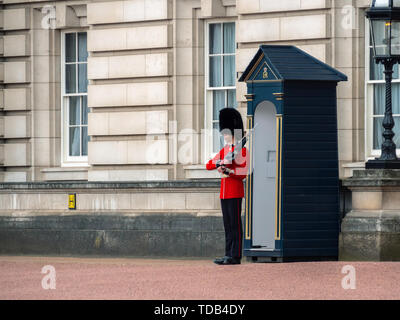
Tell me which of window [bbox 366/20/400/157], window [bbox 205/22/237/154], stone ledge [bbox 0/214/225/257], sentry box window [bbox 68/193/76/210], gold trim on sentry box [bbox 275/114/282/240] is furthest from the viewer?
window [bbox 205/22/237/154]

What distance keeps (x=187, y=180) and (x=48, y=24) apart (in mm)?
4054

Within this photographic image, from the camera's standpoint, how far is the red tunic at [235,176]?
546 inches

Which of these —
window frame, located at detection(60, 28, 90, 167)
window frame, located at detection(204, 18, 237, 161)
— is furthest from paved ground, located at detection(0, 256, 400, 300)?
window frame, located at detection(60, 28, 90, 167)

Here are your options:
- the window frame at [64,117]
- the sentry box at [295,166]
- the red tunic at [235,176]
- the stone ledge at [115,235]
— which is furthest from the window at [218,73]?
the red tunic at [235,176]

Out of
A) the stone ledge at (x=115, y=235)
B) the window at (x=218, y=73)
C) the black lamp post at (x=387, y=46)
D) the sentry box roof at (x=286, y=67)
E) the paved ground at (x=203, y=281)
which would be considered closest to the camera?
the paved ground at (x=203, y=281)

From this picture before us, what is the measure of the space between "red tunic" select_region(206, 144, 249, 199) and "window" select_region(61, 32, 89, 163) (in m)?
5.58

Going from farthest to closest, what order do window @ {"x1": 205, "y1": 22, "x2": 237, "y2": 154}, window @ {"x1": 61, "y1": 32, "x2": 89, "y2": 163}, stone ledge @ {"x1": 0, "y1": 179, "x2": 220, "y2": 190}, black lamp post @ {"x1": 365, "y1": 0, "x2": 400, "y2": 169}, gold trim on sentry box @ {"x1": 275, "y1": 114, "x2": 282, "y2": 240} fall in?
window @ {"x1": 61, "y1": 32, "x2": 89, "y2": 163}
window @ {"x1": 205, "y1": 22, "x2": 237, "y2": 154}
stone ledge @ {"x1": 0, "y1": 179, "x2": 220, "y2": 190}
black lamp post @ {"x1": 365, "y1": 0, "x2": 400, "y2": 169}
gold trim on sentry box @ {"x1": 275, "y1": 114, "x2": 282, "y2": 240}

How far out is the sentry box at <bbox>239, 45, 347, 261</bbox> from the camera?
45.4 feet

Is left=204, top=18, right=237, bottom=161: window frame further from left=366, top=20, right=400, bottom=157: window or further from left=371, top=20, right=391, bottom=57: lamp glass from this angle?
left=371, top=20, right=391, bottom=57: lamp glass

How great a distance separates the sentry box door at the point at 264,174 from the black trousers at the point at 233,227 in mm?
300

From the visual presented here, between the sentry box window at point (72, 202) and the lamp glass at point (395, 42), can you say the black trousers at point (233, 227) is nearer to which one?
the lamp glass at point (395, 42)

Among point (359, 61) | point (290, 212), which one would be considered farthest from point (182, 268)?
point (359, 61)

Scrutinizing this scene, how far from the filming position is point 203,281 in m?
12.1
